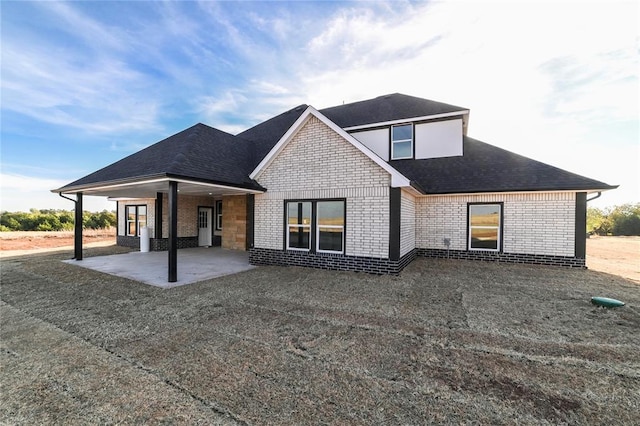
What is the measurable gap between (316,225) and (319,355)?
6238 mm

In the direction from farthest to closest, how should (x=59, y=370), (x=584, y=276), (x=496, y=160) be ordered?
1. (x=496, y=160)
2. (x=584, y=276)
3. (x=59, y=370)

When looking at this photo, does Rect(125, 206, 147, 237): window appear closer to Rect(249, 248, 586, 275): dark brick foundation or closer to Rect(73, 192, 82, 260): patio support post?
Rect(73, 192, 82, 260): patio support post

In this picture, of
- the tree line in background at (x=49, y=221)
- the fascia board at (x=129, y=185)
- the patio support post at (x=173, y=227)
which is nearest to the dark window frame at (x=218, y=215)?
the fascia board at (x=129, y=185)

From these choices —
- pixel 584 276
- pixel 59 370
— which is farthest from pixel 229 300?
pixel 584 276

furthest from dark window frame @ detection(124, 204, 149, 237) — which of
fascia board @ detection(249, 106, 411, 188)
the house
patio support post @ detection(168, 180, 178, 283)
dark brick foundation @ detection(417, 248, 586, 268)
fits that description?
dark brick foundation @ detection(417, 248, 586, 268)

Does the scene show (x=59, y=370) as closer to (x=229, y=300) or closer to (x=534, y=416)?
(x=229, y=300)

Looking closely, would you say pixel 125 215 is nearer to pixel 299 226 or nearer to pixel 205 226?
pixel 205 226

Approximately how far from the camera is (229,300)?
6.21 meters

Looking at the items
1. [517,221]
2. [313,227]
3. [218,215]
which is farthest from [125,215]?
[517,221]

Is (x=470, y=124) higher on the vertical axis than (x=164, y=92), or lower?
lower

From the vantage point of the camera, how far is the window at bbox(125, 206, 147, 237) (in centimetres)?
1588

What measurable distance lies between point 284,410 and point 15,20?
569 inches

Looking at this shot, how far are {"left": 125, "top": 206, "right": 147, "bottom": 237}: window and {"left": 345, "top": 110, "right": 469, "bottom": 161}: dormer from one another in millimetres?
13743

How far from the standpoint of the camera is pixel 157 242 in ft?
48.4
